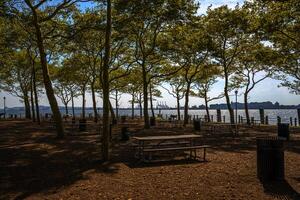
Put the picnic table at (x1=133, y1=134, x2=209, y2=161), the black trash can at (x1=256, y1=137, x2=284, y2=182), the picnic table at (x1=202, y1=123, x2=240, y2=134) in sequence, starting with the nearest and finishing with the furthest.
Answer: the black trash can at (x1=256, y1=137, x2=284, y2=182) → the picnic table at (x1=133, y1=134, x2=209, y2=161) → the picnic table at (x1=202, y1=123, x2=240, y2=134)

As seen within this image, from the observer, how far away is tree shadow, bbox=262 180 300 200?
8073 millimetres

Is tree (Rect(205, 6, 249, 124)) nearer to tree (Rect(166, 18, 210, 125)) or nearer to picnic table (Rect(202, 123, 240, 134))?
tree (Rect(166, 18, 210, 125))

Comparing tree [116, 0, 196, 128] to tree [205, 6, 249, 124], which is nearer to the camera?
tree [116, 0, 196, 128]

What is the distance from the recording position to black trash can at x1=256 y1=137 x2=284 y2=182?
9500 millimetres

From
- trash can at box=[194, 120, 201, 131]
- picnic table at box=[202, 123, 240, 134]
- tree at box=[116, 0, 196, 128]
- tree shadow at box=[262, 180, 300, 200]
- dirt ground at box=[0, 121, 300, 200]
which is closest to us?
tree shadow at box=[262, 180, 300, 200]

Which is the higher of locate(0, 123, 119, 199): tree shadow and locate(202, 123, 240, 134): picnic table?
locate(202, 123, 240, 134): picnic table

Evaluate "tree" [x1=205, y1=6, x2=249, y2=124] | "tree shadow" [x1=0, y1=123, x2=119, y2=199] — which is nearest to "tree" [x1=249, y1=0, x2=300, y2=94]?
"tree" [x1=205, y1=6, x2=249, y2=124]

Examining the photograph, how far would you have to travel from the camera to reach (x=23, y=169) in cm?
1146

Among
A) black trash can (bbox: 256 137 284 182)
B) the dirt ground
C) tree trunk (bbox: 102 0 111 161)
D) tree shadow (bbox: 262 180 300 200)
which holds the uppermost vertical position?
tree trunk (bbox: 102 0 111 161)

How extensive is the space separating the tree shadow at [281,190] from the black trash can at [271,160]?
0.24 m

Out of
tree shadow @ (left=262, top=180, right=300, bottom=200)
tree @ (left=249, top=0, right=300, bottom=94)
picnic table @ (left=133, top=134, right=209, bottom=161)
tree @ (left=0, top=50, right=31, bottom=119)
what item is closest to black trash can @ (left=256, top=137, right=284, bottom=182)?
tree shadow @ (left=262, top=180, right=300, bottom=200)

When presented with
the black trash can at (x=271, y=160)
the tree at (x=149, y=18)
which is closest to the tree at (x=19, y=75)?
the tree at (x=149, y=18)

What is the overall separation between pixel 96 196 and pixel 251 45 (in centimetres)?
2788

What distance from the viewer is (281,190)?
859 cm
